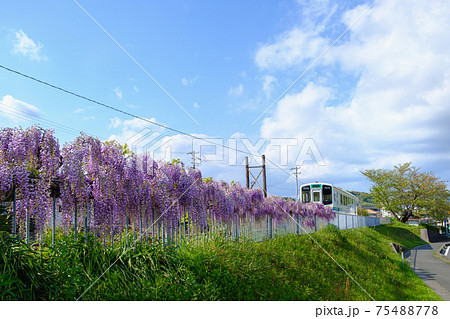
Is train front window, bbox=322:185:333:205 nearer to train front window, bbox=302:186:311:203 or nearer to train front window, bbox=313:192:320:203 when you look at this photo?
train front window, bbox=313:192:320:203

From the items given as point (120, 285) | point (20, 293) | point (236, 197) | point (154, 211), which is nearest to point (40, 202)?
point (20, 293)

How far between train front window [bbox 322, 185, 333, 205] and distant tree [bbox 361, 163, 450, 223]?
25.0 metres

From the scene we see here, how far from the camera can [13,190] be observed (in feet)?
13.2

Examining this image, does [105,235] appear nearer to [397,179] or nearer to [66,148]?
[66,148]

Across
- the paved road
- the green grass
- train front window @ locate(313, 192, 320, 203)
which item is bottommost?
the paved road

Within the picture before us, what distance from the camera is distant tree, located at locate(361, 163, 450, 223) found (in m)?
39.2

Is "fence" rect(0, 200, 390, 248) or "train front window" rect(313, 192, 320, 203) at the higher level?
"train front window" rect(313, 192, 320, 203)

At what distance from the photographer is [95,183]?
472cm

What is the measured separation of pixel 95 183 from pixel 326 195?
1765 centimetres

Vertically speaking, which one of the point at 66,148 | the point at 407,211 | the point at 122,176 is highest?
the point at 66,148

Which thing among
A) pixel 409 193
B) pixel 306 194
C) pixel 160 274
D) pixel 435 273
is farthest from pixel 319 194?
pixel 409 193

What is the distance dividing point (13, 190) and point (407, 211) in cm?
4592

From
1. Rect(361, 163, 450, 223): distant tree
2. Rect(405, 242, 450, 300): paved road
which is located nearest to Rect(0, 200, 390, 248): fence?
Rect(405, 242, 450, 300): paved road

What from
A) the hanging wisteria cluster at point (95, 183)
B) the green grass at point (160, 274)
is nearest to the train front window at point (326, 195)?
the green grass at point (160, 274)
